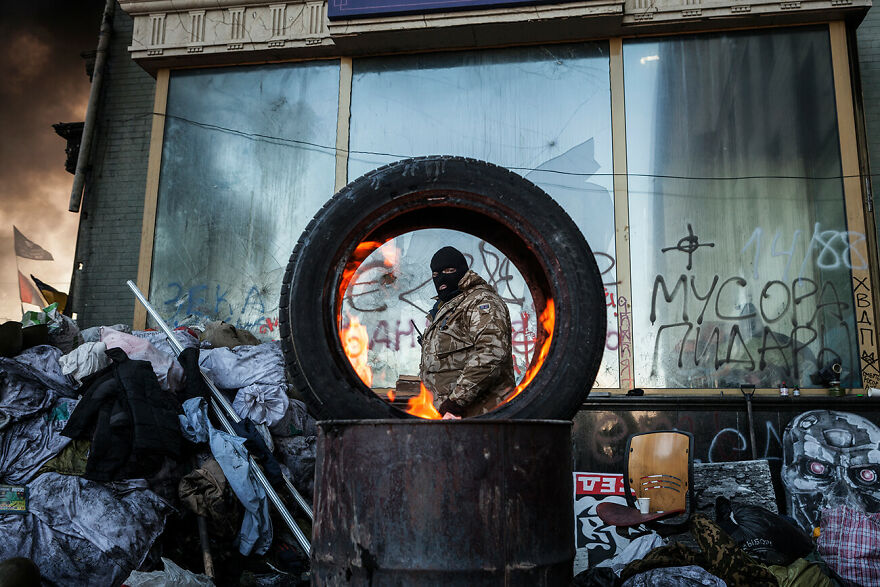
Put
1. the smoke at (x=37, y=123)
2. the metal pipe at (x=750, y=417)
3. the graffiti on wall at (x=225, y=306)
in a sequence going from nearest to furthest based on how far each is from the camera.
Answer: the metal pipe at (x=750, y=417) → the graffiti on wall at (x=225, y=306) → the smoke at (x=37, y=123)

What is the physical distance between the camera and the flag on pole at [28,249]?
11.2 meters

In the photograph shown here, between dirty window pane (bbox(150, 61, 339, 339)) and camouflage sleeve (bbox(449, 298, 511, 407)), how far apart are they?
165 inches

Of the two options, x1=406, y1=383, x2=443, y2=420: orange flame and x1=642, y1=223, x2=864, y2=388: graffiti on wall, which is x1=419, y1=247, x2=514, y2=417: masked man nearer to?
x1=406, y1=383, x2=443, y2=420: orange flame

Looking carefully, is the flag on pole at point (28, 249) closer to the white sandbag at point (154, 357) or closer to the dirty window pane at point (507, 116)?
the dirty window pane at point (507, 116)

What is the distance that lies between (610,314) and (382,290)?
7.45 ft

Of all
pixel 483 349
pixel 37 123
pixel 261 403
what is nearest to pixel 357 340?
pixel 261 403

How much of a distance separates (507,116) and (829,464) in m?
4.29

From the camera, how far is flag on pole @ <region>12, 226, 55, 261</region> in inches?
441

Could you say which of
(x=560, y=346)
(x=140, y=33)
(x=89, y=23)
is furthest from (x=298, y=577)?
(x=89, y=23)

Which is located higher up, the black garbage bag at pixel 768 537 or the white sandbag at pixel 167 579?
the black garbage bag at pixel 768 537

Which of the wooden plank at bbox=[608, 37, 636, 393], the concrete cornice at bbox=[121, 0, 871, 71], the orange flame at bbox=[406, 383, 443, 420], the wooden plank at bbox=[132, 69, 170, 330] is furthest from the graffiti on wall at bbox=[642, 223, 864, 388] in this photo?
the wooden plank at bbox=[132, 69, 170, 330]

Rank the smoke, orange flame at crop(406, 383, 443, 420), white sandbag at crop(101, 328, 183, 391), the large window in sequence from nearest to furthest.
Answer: orange flame at crop(406, 383, 443, 420)
white sandbag at crop(101, 328, 183, 391)
the large window
the smoke

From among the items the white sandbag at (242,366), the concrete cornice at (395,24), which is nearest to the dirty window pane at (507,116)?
the concrete cornice at (395,24)

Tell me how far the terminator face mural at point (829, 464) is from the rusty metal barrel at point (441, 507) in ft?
11.8
